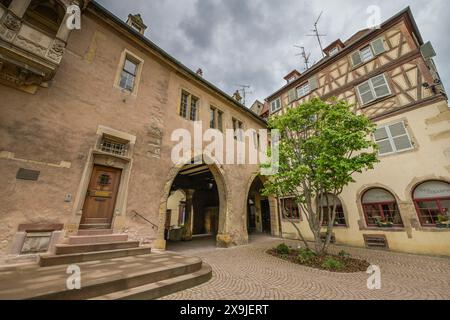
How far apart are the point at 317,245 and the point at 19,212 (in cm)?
863

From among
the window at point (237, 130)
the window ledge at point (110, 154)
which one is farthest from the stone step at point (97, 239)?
the window at point (237, 130)

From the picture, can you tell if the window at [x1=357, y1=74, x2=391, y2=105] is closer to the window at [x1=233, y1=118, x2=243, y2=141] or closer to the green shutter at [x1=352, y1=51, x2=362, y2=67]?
the green shutter at [x1=352, y1=51, x2=362, y2=67]

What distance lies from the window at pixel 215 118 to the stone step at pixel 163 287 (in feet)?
24.4

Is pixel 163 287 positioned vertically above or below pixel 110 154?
below

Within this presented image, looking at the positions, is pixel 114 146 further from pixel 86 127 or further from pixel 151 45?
pixel 151 45

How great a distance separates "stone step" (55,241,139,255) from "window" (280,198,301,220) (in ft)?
31.0

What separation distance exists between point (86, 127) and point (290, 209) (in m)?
11.5

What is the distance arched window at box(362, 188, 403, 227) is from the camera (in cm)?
805

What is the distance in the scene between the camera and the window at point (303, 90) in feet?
41.9

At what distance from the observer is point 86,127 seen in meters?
5.63

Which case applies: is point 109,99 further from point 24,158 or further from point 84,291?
point 84,291
